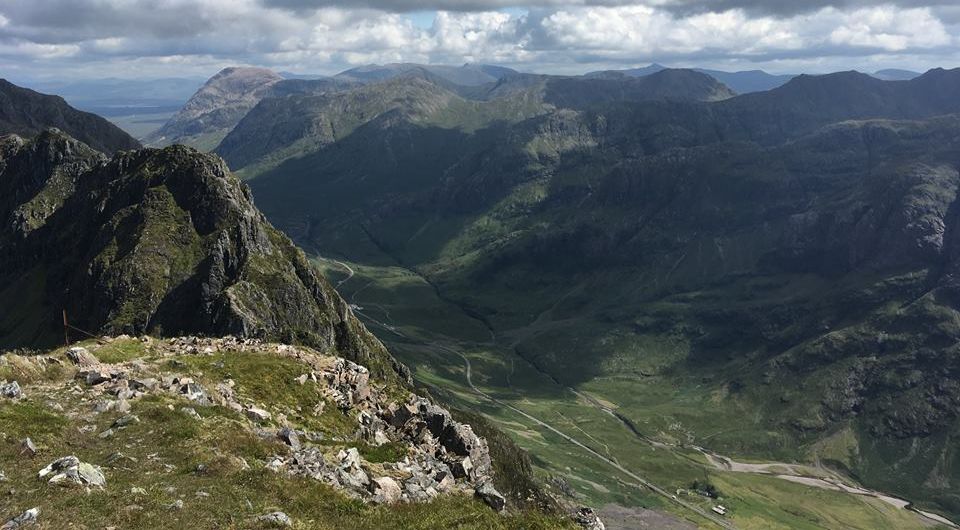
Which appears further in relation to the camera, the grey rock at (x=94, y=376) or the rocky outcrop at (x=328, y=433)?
the grey rock at (x=94, y=376)

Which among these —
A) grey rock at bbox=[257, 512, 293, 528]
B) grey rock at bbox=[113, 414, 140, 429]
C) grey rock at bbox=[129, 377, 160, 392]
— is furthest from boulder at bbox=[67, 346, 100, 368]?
A: grey rock at bbox=[257, 512, 293, 528]

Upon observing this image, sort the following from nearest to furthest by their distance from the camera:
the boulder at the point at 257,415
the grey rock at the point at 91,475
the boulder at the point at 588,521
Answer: the grey rock at the point at 91,475, the boulder at the point at 257,415, the boulder at the point at 588,521

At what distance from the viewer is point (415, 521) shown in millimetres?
41719

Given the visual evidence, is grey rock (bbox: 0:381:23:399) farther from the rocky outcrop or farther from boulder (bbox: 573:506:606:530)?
boulder (bbox: 573:506:606:530)

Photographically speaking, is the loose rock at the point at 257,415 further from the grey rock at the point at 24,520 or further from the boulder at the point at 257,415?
the grey rock at the point at 24,520

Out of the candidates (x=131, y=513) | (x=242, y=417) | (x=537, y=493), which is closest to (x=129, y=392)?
(x=242, y=417)

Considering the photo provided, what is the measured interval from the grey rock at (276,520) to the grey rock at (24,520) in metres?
10.7

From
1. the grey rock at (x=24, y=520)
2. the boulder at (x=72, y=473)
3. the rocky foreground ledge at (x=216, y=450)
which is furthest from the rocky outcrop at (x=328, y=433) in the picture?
the grey rock at (x=24, y=520)

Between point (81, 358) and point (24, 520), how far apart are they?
104 feet

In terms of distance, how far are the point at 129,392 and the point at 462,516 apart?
96.6 feet

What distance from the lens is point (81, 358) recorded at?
59719 mm

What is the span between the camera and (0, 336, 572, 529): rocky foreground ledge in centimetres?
3638

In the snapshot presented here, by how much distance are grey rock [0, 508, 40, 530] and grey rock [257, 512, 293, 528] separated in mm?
10653

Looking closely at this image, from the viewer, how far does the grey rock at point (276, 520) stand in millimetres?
36531
